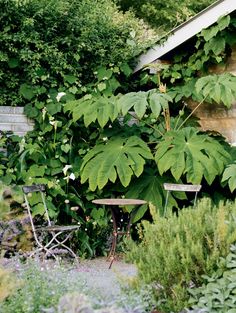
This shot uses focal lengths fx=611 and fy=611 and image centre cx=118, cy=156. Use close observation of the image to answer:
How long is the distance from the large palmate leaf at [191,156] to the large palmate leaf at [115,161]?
0.23 metres

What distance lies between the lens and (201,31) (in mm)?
7879

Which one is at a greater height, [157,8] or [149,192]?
[157,8]

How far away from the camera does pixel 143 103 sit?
7.00 metres

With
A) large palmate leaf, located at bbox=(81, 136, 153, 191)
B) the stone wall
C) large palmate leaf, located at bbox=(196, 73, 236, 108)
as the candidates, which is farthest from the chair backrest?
the stone wall

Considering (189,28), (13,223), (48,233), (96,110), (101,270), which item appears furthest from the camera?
(189,28)

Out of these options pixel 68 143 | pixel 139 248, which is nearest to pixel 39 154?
pixel 68 143

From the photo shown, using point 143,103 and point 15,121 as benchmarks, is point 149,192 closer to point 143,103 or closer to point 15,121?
point 143,103

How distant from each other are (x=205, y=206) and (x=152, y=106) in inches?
113

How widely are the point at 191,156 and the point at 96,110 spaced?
1.25 meters

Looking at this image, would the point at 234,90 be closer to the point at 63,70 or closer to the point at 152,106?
the point at 152,106

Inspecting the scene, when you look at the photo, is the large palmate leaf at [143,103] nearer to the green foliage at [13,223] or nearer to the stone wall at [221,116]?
the stone wall at [221,116]

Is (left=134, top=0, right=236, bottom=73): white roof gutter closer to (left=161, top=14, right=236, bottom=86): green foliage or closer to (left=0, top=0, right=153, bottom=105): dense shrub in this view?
(left=161, top=14, right=236, bottom=86): green foliage

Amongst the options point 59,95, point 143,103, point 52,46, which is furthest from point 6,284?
point 52,46

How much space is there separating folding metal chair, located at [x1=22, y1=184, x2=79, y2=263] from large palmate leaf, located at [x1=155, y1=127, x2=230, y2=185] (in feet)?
4.31
